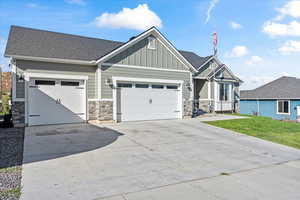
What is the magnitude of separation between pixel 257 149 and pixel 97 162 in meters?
5.37

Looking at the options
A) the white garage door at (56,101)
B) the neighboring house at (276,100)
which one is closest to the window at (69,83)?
the white garage door at (56,101)

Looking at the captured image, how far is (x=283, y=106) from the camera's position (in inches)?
863

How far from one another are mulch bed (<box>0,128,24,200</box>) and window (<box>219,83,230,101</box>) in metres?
14.3

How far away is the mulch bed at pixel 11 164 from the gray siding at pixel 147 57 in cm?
569

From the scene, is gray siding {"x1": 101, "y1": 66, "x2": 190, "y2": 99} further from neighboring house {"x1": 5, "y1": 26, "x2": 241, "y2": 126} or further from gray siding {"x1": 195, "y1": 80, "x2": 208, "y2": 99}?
gray siding {"x1": 195, "y1": 80, "x2": 208, "y2": 99}

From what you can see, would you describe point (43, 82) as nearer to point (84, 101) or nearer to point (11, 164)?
point (84, 101)

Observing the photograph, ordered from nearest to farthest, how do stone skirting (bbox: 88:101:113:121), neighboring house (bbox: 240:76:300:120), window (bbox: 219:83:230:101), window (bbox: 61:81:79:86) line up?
window (bbox: 61:81:79:86) < stone skirting (bbox: 88:101:113:121) < window (bbox: 219:83:230:101) < neighboring house (bbox: 240:76:300:120)

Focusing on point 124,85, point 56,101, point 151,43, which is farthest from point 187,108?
point 56,101

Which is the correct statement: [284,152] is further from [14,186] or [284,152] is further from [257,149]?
[14,186]

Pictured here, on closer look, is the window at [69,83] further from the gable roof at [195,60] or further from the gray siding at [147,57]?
the gable roof at [195,60]

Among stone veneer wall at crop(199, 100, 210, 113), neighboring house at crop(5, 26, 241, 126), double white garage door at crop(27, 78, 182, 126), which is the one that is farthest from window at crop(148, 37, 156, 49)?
stone veneer wall at crop(199, 100, 210, 113)

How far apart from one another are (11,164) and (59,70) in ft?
20.9

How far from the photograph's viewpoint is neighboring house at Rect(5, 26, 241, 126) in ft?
31.3

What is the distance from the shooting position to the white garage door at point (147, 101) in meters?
11.3
